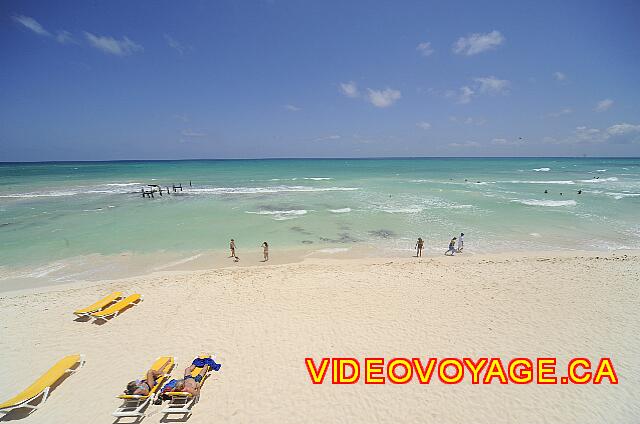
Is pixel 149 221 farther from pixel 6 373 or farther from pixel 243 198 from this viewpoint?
pixel 6 373

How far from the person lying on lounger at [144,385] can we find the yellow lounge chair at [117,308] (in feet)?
13.6

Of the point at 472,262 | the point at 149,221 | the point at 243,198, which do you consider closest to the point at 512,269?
the point at 472,262

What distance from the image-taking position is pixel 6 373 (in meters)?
7.70

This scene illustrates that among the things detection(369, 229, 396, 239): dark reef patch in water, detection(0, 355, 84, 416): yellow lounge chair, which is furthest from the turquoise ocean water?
detection(0, 355, 84, 416): yellow lounge chair

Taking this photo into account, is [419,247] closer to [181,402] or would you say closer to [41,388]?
[181,402]

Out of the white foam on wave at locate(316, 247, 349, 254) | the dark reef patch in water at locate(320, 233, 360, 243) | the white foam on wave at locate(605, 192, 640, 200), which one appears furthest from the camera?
the white foam on wave at locate(605, 192, 640, 200)

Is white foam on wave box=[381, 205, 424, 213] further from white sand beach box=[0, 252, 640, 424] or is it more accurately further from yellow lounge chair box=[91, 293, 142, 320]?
yellow lounge chair box=[91, 293, 142, 320]

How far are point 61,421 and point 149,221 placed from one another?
72.4 feet

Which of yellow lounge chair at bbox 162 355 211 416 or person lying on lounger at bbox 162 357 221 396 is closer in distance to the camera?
yellow lounge chair at bbox 162 355 211 416

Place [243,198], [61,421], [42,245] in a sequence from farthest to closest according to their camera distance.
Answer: [243,198] < [42,245] < [61,421]

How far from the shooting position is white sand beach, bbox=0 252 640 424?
21.2 feet

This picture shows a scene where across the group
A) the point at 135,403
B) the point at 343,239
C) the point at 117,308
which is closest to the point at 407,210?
the point at 343,239

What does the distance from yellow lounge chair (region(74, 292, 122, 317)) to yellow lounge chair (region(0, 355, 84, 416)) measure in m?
2.46

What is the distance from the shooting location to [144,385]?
658 cm
